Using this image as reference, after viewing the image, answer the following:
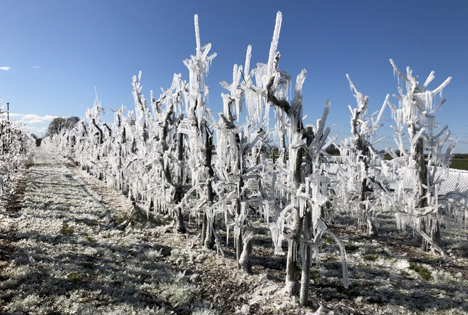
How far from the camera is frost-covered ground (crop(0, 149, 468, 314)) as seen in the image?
661cm

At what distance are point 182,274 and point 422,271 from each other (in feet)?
25.4

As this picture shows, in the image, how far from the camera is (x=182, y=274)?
803cm

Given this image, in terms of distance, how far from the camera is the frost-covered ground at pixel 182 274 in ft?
21.7

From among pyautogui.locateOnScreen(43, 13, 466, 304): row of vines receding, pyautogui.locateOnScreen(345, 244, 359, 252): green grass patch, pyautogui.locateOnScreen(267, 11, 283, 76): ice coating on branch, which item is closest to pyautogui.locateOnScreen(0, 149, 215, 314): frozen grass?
pyautogui.locateOnScreen(43, 13, 466, 304): row of vines receding

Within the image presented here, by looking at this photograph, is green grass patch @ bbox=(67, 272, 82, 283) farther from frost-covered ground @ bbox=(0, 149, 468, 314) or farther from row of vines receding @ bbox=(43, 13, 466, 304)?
row of vines receding @ bbox=(43, 13, 466, 304)

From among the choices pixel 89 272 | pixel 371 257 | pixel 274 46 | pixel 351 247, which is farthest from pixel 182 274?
pixel 351 247

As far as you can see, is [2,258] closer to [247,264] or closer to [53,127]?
[247,264]

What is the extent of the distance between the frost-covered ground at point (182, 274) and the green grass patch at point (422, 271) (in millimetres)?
32

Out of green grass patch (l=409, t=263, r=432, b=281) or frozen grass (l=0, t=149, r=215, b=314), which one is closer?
frozen grass (l=0, t=149, r=215, b=314)

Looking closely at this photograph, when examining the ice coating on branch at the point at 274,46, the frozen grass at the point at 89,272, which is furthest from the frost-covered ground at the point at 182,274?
the ice coating on branch at the point at 274,46

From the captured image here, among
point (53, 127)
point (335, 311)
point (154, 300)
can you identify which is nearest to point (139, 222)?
point (154, 300)

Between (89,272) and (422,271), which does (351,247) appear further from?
(89,272)

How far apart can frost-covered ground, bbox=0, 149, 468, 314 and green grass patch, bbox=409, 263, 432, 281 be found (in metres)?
0.03

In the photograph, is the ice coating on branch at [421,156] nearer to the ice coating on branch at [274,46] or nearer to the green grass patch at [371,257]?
the green grass patch at [371,257]
